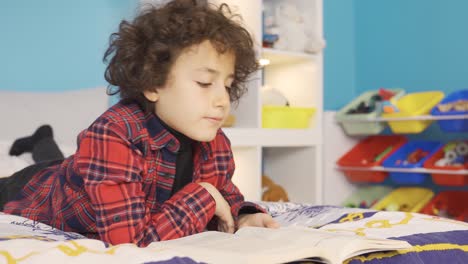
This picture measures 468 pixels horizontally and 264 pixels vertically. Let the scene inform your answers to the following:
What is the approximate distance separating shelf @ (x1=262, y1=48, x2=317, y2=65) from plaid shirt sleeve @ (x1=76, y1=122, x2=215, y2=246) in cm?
147

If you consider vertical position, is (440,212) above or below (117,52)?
below

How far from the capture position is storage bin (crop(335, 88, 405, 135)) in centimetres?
251

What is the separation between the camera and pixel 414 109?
2.44 metres

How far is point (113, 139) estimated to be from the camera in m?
0.91

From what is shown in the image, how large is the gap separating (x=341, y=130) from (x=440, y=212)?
60 centimetres

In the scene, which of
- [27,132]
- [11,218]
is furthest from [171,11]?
[27,132]

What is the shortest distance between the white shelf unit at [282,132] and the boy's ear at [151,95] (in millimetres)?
1098

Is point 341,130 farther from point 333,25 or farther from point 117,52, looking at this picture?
point 117,52

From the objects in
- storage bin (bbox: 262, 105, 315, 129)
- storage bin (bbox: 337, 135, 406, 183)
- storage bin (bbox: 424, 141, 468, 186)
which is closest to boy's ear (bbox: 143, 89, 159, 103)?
storage bin (bbox: 262, 105, 315, 129)

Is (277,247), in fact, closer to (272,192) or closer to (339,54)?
(272,192)

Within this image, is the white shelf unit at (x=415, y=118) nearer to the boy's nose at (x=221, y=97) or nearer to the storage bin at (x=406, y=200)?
the storage bin at (x=406, y=200)

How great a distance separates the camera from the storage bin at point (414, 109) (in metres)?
Result: 2.32

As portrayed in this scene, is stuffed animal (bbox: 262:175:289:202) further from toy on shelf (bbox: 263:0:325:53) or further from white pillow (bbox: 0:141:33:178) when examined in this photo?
white pillow (bbox: 0:141:33:178)

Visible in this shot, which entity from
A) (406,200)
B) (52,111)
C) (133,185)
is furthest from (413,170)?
(133,185)
